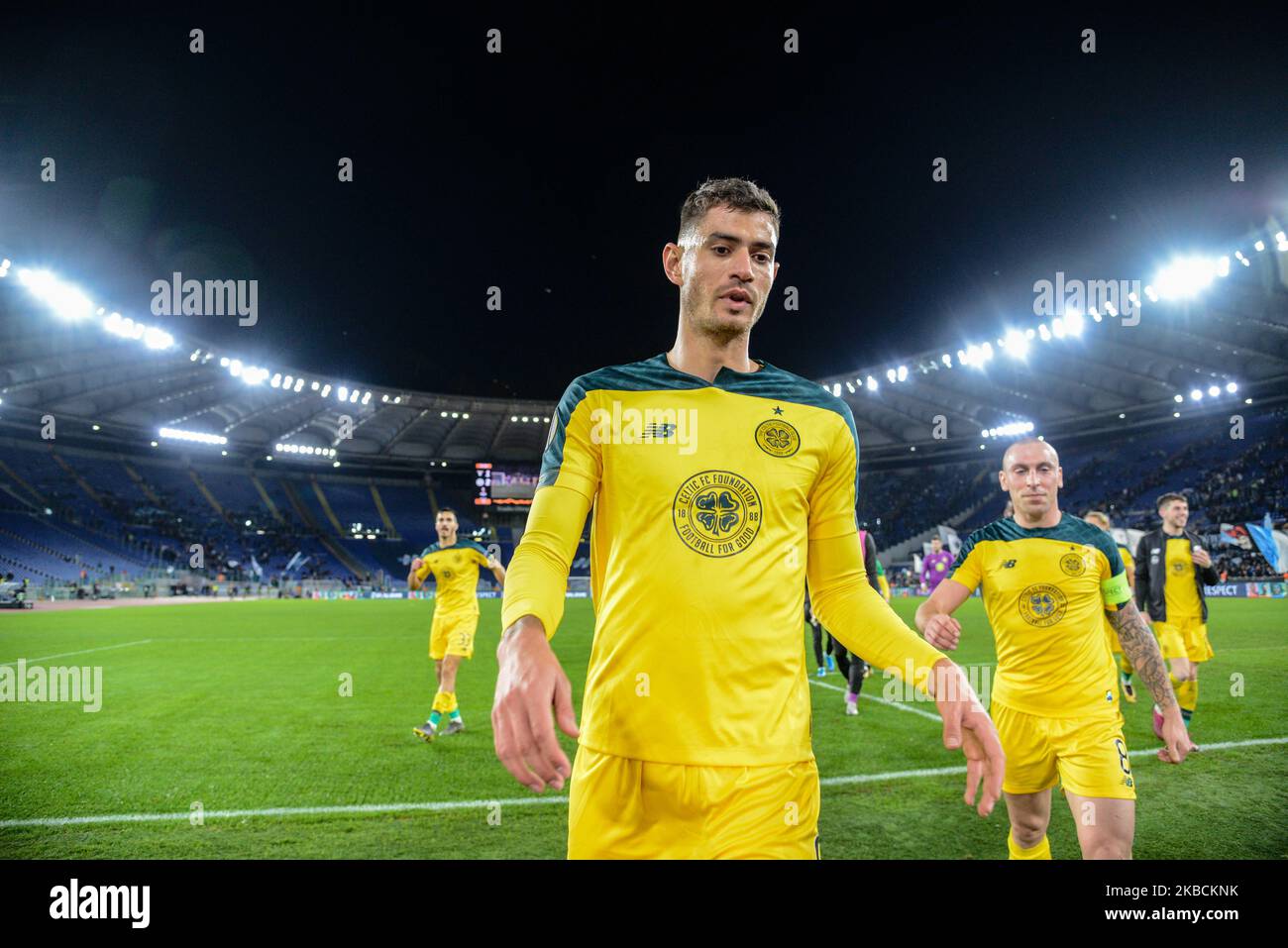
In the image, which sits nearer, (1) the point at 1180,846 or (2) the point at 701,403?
(2) the point at 701,403

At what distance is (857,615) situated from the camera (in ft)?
7.04

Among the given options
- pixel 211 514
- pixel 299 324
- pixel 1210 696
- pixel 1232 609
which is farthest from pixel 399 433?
pixel 1210 696

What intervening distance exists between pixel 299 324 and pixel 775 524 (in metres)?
42.7

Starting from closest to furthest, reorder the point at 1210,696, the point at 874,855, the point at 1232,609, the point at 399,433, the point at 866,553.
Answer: the point at 874,855
the point at 866,553
the point at 1210,696
the point at 1232,609
the point at 399,433

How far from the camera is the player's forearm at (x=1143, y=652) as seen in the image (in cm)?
400

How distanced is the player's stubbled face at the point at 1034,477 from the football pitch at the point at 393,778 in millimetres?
2221

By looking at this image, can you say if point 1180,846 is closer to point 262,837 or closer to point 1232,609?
point 262,837

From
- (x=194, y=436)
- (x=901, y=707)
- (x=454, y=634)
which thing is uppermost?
(x=194, y=436)

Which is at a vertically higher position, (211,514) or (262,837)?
(211,514)

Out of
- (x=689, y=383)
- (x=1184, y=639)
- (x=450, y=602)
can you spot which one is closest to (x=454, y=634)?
(x=450, y=602)

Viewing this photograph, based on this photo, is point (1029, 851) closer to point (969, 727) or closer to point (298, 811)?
point (969, 727)

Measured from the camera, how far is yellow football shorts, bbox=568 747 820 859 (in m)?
1.88

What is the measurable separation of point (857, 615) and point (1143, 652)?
10.3 ft

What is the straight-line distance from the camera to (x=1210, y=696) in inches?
395
